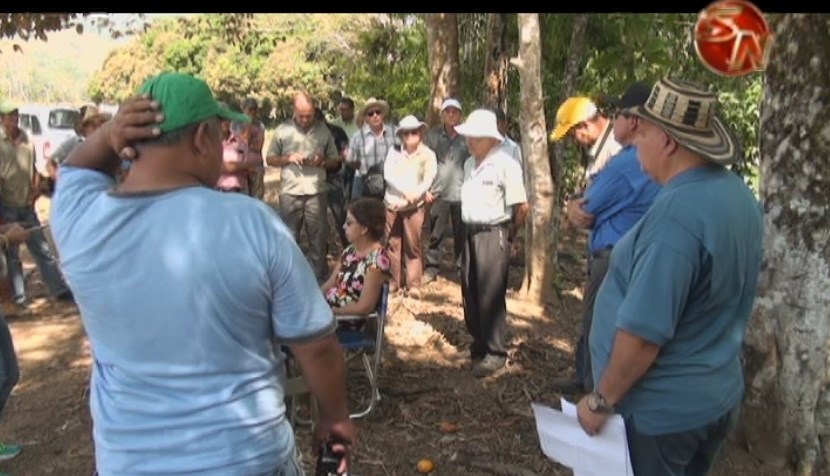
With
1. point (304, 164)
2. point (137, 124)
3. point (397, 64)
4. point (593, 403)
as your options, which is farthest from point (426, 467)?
point (397, 64)

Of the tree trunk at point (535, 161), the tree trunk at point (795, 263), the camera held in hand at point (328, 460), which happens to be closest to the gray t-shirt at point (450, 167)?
the tree trunk at point (535, 161)

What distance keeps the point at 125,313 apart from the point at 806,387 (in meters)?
3.21

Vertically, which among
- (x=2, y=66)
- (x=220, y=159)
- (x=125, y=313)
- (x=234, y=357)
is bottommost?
(x=2, y=66)

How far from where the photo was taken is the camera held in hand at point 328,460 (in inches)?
83.6

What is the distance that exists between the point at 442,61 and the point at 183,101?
9060mm

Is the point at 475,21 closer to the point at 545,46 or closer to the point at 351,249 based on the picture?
the point at 545,46

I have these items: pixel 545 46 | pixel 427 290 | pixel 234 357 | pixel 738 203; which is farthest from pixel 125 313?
pixel 545 46

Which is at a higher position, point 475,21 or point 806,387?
point 475,21

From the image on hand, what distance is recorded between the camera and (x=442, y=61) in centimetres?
1062

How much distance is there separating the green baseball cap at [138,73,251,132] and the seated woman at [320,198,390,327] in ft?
8.55

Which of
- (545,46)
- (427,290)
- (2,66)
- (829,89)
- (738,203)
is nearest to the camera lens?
(738,203)

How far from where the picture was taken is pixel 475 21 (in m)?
11.8

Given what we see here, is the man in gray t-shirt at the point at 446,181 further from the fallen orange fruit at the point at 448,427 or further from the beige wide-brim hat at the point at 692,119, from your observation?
the beige wide-brim hat at the point at 692,119

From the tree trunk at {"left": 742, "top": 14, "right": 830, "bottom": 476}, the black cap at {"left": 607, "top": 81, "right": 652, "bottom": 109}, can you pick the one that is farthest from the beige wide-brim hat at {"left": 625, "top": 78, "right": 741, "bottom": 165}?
the tree trunk at {"left": 742, "top": 14, "right": 830, "bottom": 476}
